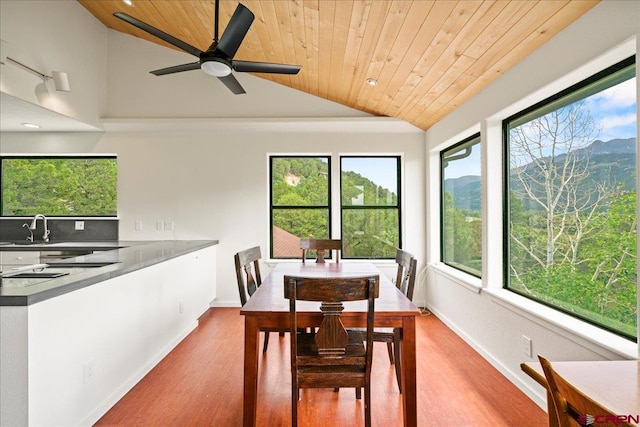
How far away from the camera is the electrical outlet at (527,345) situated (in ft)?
7.85

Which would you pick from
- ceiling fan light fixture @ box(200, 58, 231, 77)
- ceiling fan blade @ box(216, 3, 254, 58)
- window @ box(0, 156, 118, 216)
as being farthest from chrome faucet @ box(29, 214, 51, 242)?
ceiling fan blade @ box(216, 3, 254, 58)

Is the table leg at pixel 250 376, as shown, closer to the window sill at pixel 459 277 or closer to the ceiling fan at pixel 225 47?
the ceiling fan at pixel 225 47

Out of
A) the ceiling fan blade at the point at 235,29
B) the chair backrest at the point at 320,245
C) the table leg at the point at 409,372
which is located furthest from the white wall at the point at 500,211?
the ceiling fan blade at the point at 235,29

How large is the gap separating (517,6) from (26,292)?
9.45 ft

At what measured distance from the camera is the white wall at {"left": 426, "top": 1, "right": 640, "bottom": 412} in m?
1.78

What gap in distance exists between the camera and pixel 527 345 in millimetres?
2424

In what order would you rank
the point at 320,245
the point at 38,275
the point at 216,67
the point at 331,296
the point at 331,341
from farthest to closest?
the point at 320,245
the point at 216,67
the point at 38,275
the point at 331,341
the point at 331,296

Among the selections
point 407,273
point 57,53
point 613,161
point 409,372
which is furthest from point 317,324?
point 57,53

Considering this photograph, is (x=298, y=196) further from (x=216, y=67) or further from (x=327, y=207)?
(x=216, y=67)

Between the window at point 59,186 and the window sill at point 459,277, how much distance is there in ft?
14.0

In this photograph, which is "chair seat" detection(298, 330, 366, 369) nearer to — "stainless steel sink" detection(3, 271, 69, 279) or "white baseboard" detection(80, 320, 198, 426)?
"white baseboard" detection(80, 320, 198, 426)

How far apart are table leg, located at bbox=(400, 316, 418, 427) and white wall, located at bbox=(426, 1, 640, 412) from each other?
0.93m

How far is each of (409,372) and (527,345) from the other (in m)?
1.10

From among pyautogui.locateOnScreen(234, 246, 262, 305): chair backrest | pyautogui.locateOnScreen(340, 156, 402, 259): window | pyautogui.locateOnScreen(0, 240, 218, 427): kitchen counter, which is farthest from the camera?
pyautogui.locateOnScreen(340, 156, 402, 259): window
